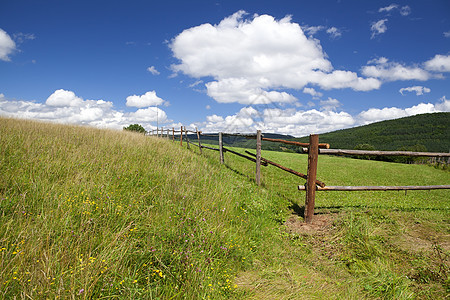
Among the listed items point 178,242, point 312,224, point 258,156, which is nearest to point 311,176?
point 312,224

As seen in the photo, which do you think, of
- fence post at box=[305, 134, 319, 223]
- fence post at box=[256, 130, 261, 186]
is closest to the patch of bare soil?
fence post at box=[305, 134, 319, 223]

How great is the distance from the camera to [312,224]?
14.3 ft

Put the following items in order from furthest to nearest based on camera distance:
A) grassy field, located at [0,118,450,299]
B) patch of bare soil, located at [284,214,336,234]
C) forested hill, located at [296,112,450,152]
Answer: forested hill, located at [296,112,450,152]
patch of bare soil, located at [284,214,336,234]
grassy field, located at [0,118,450,299]

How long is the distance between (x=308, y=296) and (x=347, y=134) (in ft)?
460

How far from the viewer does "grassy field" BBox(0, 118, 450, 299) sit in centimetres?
195

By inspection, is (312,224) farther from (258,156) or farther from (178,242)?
(178,242)

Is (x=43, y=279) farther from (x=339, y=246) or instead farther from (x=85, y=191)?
(x=339, y=246)

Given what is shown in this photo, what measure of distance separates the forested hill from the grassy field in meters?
87.2

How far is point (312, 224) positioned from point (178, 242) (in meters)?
2.88

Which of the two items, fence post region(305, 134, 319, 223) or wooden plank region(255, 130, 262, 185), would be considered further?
wooden plank region(255, 130, 262, 185)

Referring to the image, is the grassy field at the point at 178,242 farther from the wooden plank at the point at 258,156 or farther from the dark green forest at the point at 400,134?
the dark green forest at the point at 400,134

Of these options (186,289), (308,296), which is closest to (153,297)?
(186,289)

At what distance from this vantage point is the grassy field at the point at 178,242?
1.95 meters

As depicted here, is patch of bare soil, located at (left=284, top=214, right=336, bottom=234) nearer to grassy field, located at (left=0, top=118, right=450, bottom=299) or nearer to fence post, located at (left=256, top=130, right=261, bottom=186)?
grassy field, located at (left=0, top=118, right=450, bottom=299)
